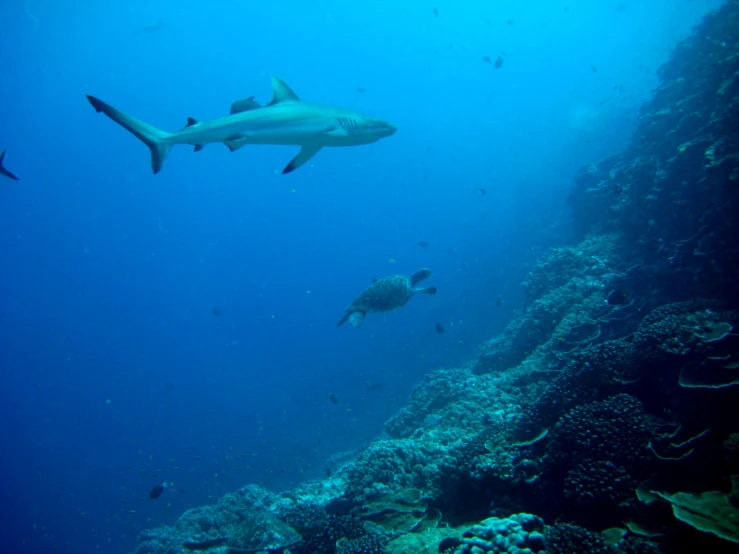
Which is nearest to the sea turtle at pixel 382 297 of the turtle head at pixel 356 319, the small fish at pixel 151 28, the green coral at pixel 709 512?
the turtle head at pixel 356 319

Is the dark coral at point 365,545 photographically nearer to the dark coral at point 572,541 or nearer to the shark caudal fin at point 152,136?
the dark coral at point 572,541

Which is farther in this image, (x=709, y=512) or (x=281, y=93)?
(x=281, y=93)

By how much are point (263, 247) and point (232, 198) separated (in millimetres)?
29690

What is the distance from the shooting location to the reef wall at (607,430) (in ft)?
13.6

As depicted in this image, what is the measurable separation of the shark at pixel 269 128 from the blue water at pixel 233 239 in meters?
21.9

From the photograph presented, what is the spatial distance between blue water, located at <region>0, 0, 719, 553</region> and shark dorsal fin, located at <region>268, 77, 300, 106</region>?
22160 mm

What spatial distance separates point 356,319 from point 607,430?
A: 7.48 m

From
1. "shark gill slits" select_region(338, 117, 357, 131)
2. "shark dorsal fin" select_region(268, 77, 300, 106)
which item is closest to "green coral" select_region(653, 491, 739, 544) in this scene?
"shark gill slits" select_region(338, 117, 357, 131)

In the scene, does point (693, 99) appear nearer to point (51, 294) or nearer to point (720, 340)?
point (720, 340)

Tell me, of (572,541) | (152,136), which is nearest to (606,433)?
(572,541)

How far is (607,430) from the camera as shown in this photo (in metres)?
4.96

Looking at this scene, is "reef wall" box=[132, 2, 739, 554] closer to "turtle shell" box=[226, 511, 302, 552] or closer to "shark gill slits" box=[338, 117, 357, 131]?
"turtle shell" box=[226, 511, 302, 552]

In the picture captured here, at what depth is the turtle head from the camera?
11258 mm

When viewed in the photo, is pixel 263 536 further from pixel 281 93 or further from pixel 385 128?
pixel 281 93
